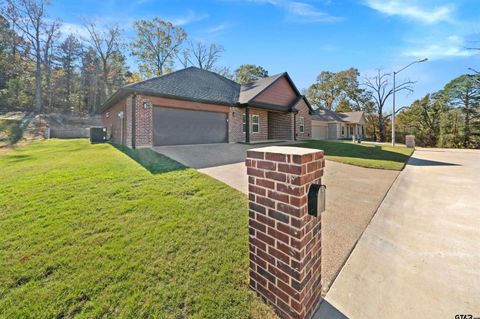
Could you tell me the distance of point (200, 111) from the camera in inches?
452

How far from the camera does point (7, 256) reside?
2424mm

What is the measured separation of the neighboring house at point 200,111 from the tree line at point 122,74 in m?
15.6

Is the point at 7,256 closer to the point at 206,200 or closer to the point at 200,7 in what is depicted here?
the point at 206,200

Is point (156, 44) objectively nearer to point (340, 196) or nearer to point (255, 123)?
point (255, 123)

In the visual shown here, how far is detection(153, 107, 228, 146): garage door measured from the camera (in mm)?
10172

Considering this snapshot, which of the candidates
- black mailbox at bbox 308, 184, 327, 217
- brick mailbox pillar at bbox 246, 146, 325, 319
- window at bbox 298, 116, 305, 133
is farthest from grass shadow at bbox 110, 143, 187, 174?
window at bbox 298, 116, 305, 133

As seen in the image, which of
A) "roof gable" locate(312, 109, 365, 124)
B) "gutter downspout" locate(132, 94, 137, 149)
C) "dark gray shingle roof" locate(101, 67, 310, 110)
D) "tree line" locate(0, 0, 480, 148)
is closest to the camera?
"gutter downspout" locate(132, 94, 137, 149)

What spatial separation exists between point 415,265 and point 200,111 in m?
10.8

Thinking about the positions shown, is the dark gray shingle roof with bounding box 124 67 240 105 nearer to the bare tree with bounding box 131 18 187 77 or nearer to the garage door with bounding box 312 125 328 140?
the garage door with bounding box 312 125 328 140

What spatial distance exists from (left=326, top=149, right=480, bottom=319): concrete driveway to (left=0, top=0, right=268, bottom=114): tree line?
32559 mm

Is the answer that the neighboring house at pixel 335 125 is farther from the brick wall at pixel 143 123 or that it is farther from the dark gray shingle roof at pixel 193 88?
the brick wall at pixel 143 123

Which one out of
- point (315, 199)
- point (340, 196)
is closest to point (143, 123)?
point (340, 196)

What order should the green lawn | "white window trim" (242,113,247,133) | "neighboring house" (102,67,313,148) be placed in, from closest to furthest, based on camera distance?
the green lawn
"neighboring house" (102,67,313,148)
"white window trim" (242,113,247,133)

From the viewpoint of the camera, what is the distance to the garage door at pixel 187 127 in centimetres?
1017
